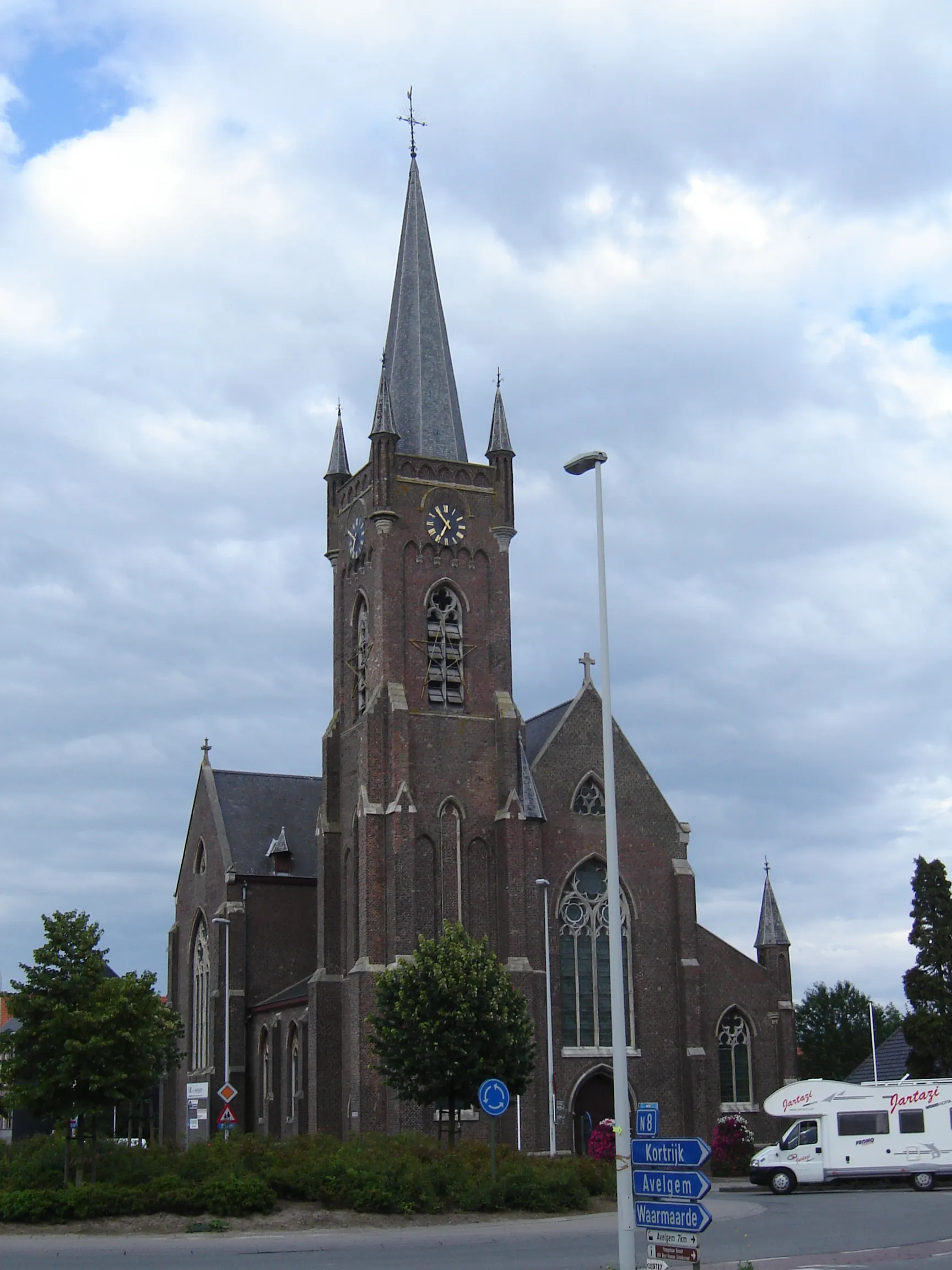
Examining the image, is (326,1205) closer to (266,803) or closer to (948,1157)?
(948,1157)

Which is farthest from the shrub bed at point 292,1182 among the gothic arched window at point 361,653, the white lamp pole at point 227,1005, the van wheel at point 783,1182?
the white lamp pole at point 227,1005

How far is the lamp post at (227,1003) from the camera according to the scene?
53906mm

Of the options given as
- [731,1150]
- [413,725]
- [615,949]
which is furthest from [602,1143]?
[615,949]

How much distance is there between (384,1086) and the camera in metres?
44.8

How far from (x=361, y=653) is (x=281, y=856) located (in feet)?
36.5

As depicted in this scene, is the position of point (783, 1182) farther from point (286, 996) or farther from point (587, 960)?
point (286, 996)

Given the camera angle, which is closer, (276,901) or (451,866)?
(451,866)

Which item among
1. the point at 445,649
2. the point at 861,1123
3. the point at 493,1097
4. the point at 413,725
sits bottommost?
the point at 861,1123

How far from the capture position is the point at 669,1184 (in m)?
14.6

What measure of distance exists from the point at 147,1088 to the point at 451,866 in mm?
18594

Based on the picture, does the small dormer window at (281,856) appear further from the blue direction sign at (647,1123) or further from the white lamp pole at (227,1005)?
the blue direction sign at (647,1123)

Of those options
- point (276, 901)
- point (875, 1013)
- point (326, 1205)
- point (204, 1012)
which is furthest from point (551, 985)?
point (875, 1013)

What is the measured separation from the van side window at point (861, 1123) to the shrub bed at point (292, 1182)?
8850 mm

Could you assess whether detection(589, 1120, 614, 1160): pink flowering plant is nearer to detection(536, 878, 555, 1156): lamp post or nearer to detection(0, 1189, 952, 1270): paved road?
detection(536, 878, 555, 1156): lamp post
